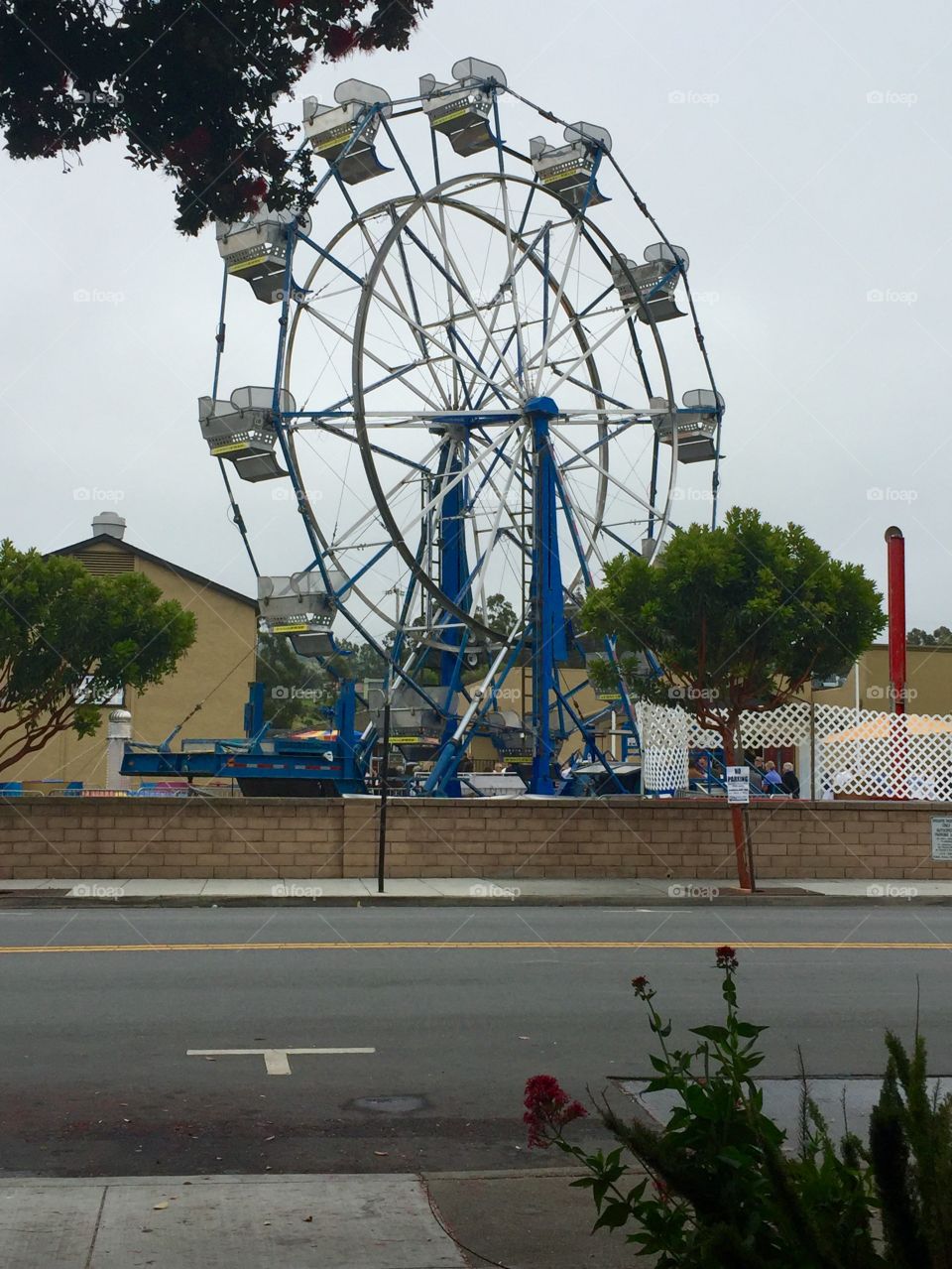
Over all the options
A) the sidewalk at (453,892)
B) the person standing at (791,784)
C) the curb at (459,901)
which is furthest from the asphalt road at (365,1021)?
the person standing at (791,784)

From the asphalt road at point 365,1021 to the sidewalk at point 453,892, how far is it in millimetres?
1710

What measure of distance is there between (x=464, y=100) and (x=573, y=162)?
3.11 metres

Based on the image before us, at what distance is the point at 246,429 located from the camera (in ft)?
86.0

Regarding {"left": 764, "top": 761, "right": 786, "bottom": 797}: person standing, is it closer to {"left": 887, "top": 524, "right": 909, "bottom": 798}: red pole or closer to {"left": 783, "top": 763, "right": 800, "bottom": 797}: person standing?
{"left": 783, "top": 763, "right": 800, "bottom": 797}: person standing

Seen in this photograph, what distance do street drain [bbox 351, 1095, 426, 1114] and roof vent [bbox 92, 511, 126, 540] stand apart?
3835 centimetres

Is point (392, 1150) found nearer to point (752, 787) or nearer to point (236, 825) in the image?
point (236, 825)

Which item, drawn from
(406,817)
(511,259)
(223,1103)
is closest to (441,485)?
(511,259)

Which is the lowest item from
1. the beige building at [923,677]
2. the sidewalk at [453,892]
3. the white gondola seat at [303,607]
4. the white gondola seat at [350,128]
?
the sidewalk at [453,892]

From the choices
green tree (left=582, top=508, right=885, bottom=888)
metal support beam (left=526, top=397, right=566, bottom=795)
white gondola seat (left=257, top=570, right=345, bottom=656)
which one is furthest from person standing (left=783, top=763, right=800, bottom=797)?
white gondola seat (left=257, top=570, right=345, bottom=656)

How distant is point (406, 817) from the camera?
20.6 meters

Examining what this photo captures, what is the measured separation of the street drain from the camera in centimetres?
742

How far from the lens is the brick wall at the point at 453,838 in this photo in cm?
1967

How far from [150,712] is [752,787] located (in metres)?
21.4

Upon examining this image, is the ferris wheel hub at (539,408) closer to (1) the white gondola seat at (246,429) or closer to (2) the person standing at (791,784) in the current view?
(1) the white gondola seat at (246,429)
